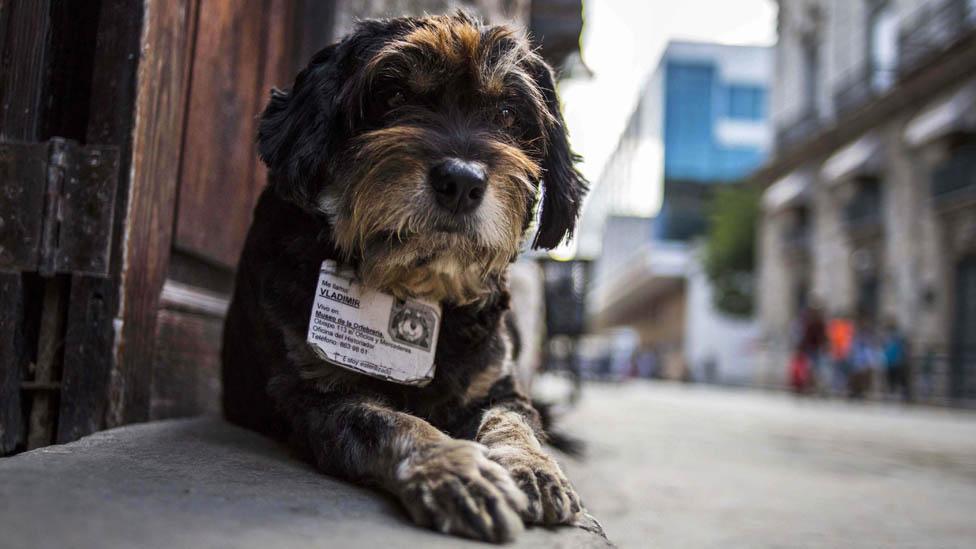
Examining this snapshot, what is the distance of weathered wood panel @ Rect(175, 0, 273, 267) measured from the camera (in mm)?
3361

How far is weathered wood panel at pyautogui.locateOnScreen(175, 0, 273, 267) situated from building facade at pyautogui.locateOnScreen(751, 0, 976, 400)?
737 inches

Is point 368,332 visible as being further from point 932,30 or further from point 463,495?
point 932,30

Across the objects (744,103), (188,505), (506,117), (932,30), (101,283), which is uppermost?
(744,103)

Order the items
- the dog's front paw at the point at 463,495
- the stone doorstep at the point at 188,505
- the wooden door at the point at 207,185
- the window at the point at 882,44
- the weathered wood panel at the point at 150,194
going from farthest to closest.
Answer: the window at the point at 882,44, the wooden door at the point at 207,185, the weathered wood panel at the point at 150,194, the dog's front paw at the point at 463,495, the stone doorstep at the point at 188,505

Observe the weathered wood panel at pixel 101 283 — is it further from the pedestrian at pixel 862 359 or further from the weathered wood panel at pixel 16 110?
the pedestrian at pixel 862 359

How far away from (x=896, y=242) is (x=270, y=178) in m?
23.2

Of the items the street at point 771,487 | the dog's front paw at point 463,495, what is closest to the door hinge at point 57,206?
the dog's front paw at point 463,495

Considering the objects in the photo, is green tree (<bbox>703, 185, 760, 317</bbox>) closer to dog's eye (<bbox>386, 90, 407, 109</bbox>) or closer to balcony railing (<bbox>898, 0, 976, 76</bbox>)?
balcony railing (<bbox>898, 0, 976, 76</bbox>)

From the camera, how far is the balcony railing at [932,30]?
19750 mm

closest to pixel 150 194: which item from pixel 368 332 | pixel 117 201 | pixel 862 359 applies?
pixel 117 201

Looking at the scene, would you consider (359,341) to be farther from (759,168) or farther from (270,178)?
(759,168)

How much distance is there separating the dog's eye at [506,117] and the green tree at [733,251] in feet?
120

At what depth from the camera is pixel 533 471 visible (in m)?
2.00

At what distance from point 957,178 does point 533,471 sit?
2126 cm
